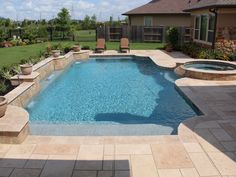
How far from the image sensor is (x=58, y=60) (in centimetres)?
1402

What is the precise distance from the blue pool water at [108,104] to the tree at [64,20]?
48.1 feet

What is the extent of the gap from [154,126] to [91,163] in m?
2.54

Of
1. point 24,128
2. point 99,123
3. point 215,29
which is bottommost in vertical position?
point 99,123

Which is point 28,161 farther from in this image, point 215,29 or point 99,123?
point 215,29

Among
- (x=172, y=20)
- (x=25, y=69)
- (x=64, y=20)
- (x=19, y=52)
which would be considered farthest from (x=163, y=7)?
(x=25, y=69)

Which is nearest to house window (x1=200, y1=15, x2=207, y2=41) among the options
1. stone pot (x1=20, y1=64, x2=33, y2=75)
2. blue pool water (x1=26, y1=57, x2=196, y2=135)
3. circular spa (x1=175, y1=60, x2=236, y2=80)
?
circular spa (x1=175, y1=60, x2=236, y2=80)

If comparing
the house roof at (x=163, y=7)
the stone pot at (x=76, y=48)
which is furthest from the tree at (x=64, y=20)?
the stone pot at (x=76, y=48)

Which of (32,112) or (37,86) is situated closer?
(32,112)

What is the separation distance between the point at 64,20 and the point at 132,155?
25.0m

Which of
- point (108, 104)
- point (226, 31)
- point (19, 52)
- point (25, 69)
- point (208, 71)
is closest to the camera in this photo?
point (108, 104)

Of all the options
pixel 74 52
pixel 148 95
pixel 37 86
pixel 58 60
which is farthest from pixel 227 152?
pixel 74 52

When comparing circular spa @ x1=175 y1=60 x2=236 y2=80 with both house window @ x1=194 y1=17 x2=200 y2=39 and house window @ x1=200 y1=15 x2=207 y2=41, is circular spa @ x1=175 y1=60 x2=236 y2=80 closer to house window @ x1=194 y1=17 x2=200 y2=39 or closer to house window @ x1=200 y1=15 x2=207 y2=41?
house window @ x1=200 y1=15 x2=207 y2=41

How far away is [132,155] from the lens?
15.7ft

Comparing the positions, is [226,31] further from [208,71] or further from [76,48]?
[76,48]
